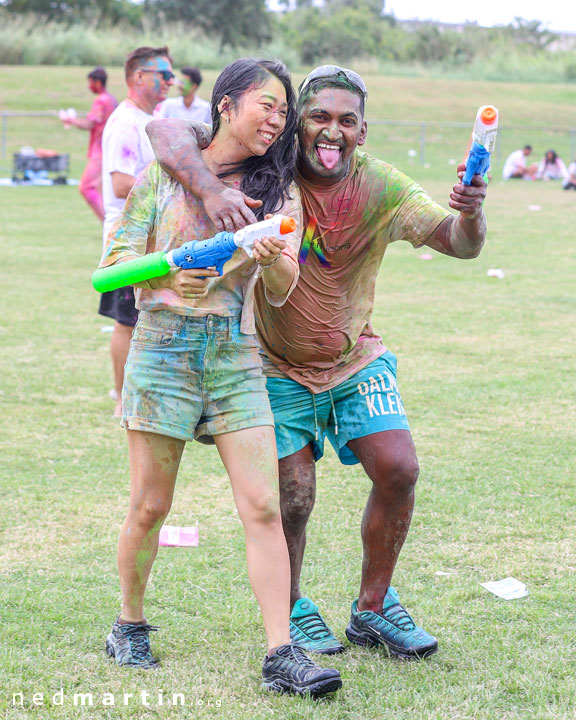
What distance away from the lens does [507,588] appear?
161 inches

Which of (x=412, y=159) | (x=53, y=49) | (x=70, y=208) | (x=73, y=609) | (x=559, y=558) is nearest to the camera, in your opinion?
(x=73, y=609)

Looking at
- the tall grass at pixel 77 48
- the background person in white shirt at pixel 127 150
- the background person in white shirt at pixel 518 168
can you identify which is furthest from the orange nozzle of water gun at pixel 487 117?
the tall grass at pixel 77 48

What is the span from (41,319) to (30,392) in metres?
2.34

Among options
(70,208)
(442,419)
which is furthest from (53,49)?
(442,419)

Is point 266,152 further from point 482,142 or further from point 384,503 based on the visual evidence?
point 384,503

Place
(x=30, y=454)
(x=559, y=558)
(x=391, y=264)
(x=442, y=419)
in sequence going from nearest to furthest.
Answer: (x=559, y=558) → (x=30, y=454) → (x=442, y=419) → (x=391, y=264)

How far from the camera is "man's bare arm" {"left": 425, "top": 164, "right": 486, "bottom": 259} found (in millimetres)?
3275

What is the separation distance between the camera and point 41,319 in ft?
30.1

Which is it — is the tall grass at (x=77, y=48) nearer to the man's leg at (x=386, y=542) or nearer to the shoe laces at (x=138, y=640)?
the man's leg at (x=386, y=542)

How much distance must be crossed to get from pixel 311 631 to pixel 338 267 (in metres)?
1.34

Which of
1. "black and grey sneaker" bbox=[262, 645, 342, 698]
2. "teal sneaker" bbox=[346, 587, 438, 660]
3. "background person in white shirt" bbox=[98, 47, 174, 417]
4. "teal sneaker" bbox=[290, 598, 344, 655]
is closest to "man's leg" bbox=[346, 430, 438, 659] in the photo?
"teal sneaker" bbox=[346, 587, 438, 660]

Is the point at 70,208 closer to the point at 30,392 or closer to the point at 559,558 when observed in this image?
the point at 30,392

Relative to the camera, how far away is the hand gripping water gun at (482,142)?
2.96 metres

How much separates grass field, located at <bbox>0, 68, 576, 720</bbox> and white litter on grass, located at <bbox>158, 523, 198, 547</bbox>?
66mm
